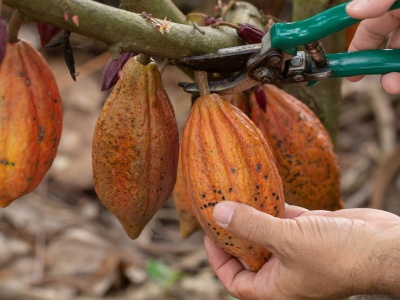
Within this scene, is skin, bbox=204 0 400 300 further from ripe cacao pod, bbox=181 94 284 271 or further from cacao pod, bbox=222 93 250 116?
cacao pod, bbox=222 93 250 116

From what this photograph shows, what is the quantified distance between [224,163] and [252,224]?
0.40ft

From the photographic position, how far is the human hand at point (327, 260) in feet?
4.16

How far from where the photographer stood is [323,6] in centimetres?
176

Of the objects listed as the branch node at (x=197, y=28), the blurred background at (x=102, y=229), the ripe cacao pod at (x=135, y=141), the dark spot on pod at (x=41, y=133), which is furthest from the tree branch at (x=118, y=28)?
the blurred background at (x=102, y=229)

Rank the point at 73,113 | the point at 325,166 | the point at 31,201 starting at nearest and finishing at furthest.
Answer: the point at 325,166 < the point at 31,201 < the point at 73,113

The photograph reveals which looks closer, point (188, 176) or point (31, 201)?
point (188, 176)

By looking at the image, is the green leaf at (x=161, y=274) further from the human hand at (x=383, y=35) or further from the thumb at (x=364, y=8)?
the thumb at (x=364, y=8)

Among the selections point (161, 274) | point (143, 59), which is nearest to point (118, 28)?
point (143, 59)

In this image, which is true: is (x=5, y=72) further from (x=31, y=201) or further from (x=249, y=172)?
(x=31, y=201)

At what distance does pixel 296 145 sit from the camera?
59.9 inches

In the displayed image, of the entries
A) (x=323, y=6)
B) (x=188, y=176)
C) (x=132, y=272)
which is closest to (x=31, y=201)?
(x=132, y=272)

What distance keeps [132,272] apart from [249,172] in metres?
1.94

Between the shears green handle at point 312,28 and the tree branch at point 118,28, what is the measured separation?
141 mm

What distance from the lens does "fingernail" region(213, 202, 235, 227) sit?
1134mm
